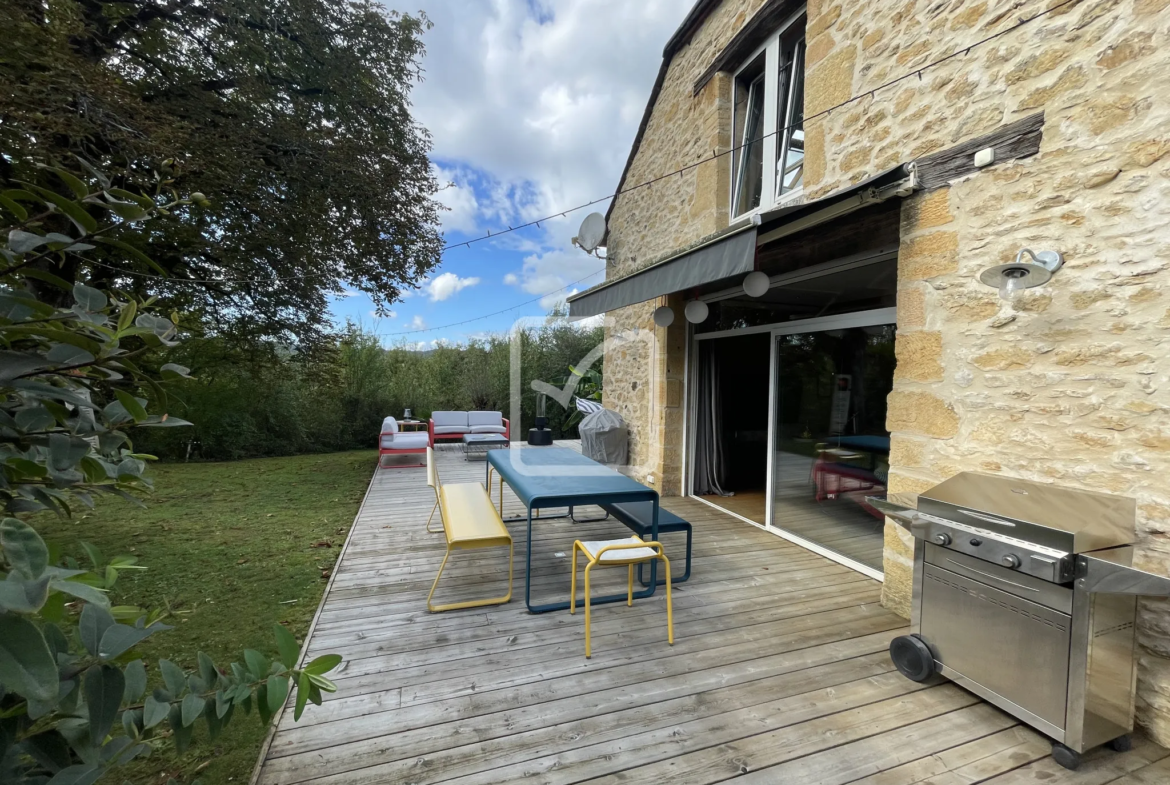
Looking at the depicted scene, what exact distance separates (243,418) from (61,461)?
43.3ft

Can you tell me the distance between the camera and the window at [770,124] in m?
5.71

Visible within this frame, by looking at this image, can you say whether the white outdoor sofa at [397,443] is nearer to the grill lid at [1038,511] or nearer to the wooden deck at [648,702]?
the wooden deck at [648,702]

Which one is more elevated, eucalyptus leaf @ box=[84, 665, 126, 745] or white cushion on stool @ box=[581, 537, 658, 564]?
eucalyptus leaf @ box=[84, 665, 126, 745]

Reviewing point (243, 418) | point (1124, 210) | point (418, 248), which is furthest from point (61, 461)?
point (243, 418)

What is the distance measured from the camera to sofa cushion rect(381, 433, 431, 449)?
34.6ft

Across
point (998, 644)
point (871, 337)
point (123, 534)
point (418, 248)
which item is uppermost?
point (418, 248)

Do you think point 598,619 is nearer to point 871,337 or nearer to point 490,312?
point 871,337

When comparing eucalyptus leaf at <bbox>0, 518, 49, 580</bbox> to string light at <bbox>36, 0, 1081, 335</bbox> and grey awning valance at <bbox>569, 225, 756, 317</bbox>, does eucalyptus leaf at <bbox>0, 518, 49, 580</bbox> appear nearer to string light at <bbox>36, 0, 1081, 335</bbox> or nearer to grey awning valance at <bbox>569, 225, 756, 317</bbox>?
string light at <bbox>36, 0, 1081, 335</bbox>

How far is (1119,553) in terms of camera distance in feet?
8.34

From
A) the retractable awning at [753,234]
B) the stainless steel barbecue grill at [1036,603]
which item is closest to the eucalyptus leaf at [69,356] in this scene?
the stainless steel barbecue grill at [1036,603]

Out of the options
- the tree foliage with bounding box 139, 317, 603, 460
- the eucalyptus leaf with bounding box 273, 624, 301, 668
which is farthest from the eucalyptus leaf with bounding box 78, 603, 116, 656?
the tree foliage with bounding box 139, 317, 603, 460

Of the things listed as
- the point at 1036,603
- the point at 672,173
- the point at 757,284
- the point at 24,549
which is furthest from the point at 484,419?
the point at 24,549

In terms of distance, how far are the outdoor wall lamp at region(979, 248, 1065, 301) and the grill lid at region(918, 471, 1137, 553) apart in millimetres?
1243

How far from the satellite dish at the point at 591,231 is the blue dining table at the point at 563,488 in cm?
560
